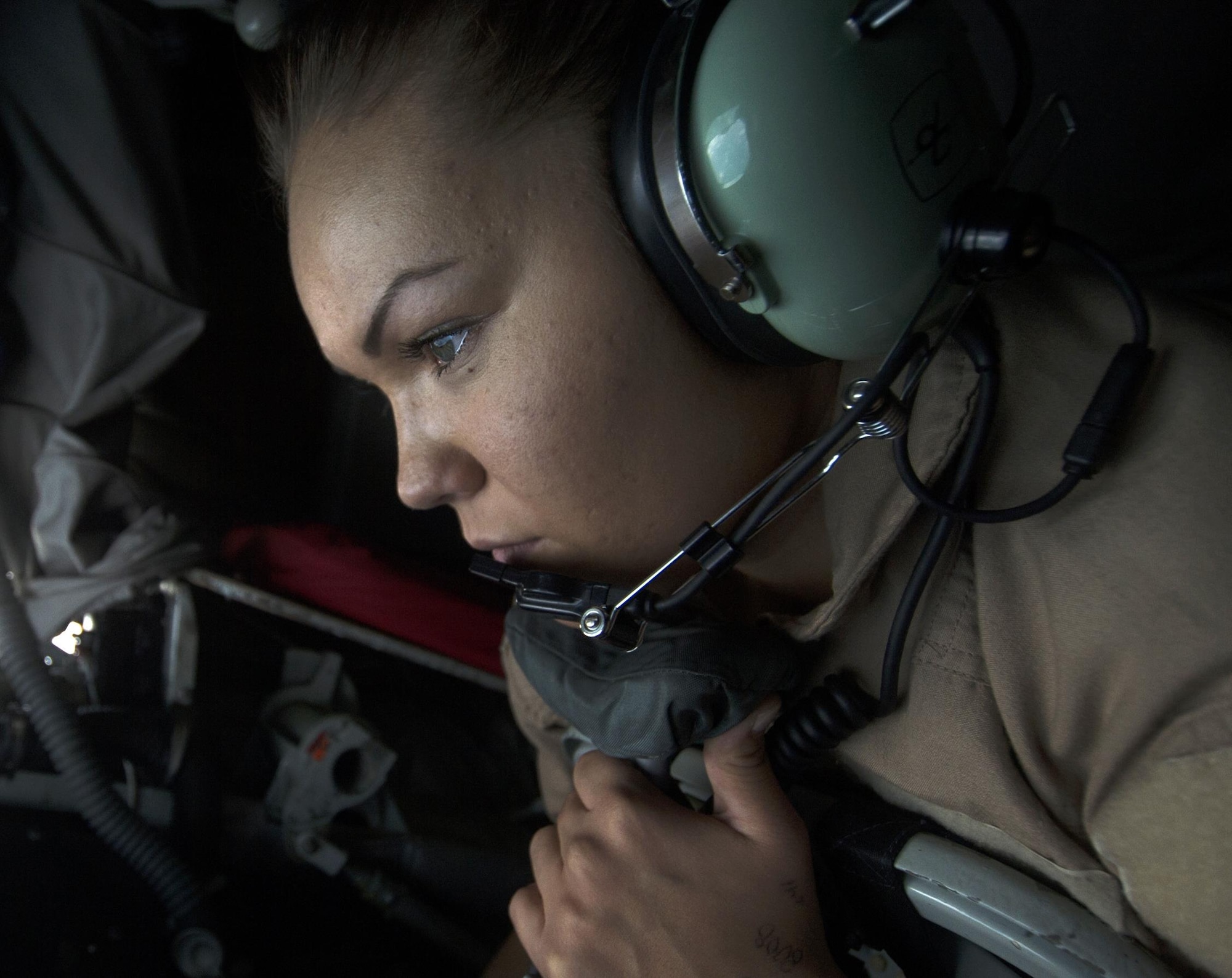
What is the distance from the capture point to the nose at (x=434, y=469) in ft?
2.53

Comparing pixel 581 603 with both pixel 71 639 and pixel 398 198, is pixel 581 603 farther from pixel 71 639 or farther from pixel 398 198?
pixel 71 639

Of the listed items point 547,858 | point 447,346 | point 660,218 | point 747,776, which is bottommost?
point 547,858

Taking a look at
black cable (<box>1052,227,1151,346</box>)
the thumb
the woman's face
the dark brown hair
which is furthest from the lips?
black cable (<box>1052,227,1151,346</box>)

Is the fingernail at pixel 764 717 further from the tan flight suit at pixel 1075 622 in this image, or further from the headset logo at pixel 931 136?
the headset logo at pixel 931 136

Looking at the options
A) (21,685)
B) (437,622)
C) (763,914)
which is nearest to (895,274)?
(763,914)

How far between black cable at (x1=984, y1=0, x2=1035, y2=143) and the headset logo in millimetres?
100

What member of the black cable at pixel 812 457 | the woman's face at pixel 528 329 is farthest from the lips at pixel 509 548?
the black cable at pixel 812 457

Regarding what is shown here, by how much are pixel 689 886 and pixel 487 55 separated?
0.80 metres

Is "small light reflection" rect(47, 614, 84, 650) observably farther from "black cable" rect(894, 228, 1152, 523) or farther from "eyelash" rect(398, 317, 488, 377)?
"black cable" rect(894, 228, 1152, 523)

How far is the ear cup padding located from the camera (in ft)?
2.01

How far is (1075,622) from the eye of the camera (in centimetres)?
61

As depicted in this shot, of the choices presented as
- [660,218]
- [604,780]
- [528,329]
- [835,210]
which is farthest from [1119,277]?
[604,780]

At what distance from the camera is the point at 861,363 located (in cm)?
76

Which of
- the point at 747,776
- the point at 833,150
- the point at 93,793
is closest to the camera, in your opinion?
the point at 833,150
